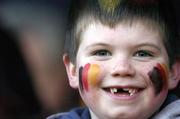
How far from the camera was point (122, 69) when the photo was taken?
2.52m

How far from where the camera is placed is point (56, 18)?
4949mm

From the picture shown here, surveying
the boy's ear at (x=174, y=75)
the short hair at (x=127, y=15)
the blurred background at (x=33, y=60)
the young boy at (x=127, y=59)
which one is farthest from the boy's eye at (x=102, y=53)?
the blurred background at (x=33, y=60)

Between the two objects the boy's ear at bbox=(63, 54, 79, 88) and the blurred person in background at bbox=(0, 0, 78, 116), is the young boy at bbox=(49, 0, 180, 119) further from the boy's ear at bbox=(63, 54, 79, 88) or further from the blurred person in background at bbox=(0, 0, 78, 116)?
the blurred person in background at bbox=(0, 0, 78, 116)

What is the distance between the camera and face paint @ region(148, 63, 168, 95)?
8.56 ft

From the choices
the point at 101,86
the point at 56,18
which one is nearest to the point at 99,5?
the point at 101,86

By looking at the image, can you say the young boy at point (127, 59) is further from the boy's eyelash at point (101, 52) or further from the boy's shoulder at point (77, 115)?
the boy's shoulder at point (77, 115)

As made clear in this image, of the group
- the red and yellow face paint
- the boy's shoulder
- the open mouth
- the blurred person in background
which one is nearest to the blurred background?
the blurred person in background

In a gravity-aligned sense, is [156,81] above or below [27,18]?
above

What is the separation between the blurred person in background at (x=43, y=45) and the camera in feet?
16.1

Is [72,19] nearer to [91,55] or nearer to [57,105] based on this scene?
[91,55]

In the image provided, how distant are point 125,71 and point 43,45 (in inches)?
99.3

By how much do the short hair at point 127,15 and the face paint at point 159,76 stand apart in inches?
3.3

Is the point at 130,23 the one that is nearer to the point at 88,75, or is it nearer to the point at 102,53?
the point at 102,53

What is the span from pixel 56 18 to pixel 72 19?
2.13 metres
